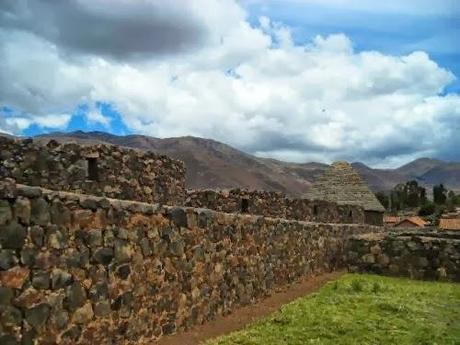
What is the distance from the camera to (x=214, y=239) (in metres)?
11.1

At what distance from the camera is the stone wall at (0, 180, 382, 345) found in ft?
20.2

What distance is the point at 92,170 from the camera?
35.8 ft

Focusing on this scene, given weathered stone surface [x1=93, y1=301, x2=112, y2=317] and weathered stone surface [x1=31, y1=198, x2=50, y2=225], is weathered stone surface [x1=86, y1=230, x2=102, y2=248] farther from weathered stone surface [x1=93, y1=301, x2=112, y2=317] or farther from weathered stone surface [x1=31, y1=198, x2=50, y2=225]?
weathered stone surface [x1=31, y1=198, x2=50, y2=225]

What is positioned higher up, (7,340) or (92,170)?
(92,170)

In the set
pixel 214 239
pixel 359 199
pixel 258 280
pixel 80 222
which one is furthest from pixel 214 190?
pixel 359 199

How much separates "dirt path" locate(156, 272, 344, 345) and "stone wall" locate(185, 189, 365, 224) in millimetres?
2655


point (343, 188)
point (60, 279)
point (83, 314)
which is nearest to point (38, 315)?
point (60, 279)

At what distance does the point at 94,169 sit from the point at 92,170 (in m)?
0.04

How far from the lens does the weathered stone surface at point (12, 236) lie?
5.97 meters

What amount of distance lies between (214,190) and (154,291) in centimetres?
800

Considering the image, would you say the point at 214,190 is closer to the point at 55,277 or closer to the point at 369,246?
the point at 369,246

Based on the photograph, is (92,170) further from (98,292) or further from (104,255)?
(98,292)

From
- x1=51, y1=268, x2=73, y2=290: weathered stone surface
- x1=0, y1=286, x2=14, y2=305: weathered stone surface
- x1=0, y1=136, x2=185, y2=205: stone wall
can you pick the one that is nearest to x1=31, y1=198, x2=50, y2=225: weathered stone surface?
x1=51, y1=268, x2=73, y2=290: weathered stone surface

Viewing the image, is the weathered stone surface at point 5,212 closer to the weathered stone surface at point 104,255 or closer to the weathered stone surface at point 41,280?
the weathered stone surface at point 41,280
